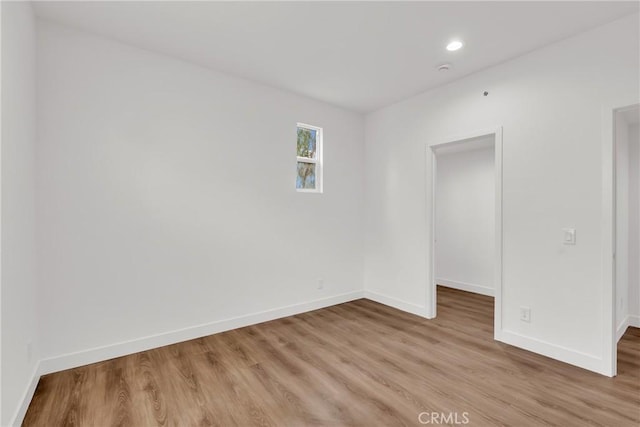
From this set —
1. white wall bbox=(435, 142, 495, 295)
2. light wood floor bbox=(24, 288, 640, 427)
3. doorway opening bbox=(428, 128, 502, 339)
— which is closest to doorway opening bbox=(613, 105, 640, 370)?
light wood floor bbox=(24, 288, 640, 427)

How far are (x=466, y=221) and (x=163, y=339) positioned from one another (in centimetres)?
483

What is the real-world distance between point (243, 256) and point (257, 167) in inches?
41.8

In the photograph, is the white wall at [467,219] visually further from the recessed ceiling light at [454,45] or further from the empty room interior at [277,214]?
the recessed ceiling light at [454,45]

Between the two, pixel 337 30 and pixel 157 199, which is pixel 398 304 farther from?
pixel 337 30

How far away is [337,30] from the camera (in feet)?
8.33

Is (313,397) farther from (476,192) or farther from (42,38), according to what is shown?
(476,192)

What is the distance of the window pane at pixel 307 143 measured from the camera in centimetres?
410

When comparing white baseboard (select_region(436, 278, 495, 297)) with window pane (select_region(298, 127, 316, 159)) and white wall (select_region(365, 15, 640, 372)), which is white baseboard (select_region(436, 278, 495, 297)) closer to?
white wall (select_region(365, 15, 640, 372))

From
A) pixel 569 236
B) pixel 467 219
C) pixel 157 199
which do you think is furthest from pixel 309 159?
pixel 467 219

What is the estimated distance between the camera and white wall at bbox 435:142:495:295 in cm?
492

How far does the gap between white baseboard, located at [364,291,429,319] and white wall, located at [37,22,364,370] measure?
34.6 inches

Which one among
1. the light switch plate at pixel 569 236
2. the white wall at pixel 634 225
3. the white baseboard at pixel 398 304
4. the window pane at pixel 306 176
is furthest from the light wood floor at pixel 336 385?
the window pane at pixel 306 176

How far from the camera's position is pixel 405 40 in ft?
8.77

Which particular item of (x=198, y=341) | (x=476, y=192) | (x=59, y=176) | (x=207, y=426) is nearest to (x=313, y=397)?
(x=207, y=426)
